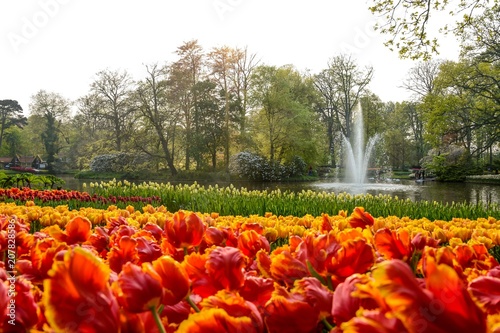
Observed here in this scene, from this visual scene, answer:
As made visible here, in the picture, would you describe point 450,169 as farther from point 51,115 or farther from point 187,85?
point 51,115

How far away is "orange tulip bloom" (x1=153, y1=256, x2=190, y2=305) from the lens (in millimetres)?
683

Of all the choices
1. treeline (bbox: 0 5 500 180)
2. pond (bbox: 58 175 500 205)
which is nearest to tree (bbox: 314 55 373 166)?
treeline (bbox: 0 5 500 180)

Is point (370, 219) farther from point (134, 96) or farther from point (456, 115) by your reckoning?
point (134, 96)

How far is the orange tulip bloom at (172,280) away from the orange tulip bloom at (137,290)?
76mm

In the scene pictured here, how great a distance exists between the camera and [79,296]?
1.65 ft

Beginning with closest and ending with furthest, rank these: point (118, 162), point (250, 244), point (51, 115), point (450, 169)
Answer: point (250, 244)
point (450, 169)
point (118, 162)
point (51, 115)

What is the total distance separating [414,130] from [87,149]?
35.0m

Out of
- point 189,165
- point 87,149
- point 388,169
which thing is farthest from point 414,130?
point 87,149

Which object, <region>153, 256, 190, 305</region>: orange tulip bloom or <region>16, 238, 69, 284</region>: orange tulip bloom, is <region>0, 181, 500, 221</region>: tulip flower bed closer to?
<region>16, 238, 69, 284</region>: orange tulip bloom

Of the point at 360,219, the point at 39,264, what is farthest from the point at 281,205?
the point at 39,264

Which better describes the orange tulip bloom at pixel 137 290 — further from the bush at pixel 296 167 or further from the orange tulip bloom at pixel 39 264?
the bush at pixel 296 167

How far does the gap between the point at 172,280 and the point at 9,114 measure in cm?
4285

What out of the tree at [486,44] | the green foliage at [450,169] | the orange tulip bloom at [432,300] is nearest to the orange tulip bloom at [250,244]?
the orange tulip bloom at [432,300]

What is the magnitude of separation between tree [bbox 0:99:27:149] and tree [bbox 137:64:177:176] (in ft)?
40.2
